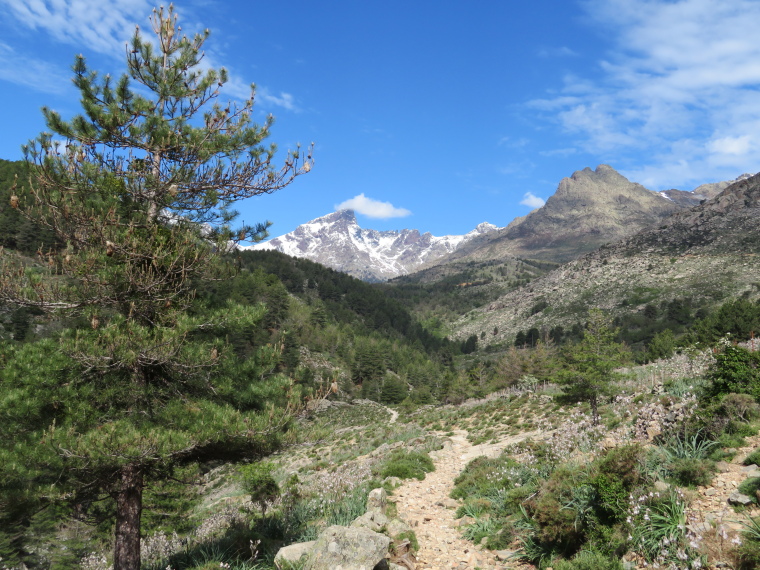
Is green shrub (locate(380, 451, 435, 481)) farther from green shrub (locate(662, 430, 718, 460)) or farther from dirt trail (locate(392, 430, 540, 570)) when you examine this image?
green shrub (locate(662, 430, 718, 460))

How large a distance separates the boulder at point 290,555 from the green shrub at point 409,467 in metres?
9.04

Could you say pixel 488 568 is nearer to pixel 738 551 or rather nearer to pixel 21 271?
pixel 738 551

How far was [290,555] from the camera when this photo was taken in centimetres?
777

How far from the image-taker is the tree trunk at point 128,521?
8367 mm

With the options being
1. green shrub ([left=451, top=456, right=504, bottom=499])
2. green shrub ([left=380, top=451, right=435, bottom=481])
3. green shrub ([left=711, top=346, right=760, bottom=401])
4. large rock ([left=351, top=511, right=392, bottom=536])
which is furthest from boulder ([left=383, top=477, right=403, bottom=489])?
green shrub ([left=711, top=346, right=760, bottom=401])

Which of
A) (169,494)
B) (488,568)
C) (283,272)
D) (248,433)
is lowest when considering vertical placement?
(169,494)

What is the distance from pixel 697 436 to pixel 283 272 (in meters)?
191

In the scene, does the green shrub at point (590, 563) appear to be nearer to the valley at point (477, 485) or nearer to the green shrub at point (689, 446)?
the valley at point (477, 485)

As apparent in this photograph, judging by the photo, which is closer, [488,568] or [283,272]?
[488,568]

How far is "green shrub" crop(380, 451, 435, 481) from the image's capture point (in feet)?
53.7

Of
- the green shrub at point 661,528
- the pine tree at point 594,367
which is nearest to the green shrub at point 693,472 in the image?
the green shrub at point 661,528

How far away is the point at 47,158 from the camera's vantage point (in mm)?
8375

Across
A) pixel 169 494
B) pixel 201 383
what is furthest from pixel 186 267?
pixel 169 494

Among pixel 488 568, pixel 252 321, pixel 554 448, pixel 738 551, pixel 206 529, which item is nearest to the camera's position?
pixel 738 551
